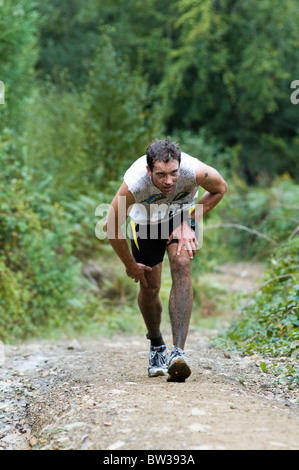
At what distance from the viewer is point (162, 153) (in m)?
4.30

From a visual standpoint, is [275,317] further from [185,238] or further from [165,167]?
[165,167]

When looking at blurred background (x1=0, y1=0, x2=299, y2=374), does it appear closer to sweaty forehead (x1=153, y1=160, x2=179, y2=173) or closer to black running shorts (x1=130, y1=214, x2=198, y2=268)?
black running shorts (x1=130, y1=214, x2=198, y2=268)

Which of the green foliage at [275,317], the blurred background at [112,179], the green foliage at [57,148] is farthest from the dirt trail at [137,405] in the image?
the green foliage at [57,148]

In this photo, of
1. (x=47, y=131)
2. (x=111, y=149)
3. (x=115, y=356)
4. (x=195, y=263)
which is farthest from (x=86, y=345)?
(x=47, y=131)

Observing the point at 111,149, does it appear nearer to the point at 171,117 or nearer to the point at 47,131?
the point at 47,131

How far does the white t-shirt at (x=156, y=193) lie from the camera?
443cm

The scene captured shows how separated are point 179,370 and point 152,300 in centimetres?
71

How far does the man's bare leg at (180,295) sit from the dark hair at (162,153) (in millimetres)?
690

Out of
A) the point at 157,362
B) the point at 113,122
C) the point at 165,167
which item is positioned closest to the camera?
the point at 165,167

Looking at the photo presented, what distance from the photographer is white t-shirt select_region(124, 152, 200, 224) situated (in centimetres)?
443

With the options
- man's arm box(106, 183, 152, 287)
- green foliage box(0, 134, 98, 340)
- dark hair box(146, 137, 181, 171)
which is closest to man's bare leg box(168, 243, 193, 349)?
man's arm box(106, 183, 152, 287)

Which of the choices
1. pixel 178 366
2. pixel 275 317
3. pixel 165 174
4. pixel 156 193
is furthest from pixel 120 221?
pixel 275 317

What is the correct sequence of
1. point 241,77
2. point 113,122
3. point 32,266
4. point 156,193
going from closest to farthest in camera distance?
1. point 156,193
2. point 32,266
3. point 113,122
4. point 241,77

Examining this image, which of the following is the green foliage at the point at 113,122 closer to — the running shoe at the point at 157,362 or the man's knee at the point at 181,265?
the running shoe at the point at 157,362
